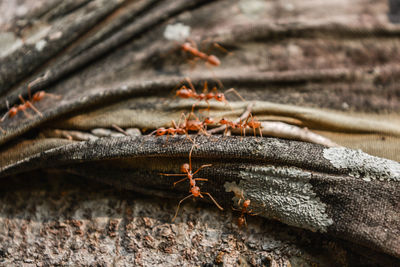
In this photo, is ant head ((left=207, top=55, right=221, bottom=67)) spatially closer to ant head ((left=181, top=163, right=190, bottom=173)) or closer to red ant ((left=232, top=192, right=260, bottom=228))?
ant head ((left=181, top=163, right=190, bottom=173))

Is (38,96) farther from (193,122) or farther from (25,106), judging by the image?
(193,122)

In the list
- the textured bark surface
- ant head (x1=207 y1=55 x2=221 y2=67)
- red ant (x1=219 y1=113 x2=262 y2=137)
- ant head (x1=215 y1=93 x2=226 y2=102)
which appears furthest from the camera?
ant head (x1=207 y1=55 x2=221 y2=67)

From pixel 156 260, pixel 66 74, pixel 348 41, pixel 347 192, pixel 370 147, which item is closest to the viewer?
pixel 347 192

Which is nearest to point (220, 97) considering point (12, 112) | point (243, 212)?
point (243, 212)

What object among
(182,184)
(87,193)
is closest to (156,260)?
(182,184)

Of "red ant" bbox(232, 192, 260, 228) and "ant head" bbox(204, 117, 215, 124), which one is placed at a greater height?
"ant head" bbox(204, 117, 215, 124)

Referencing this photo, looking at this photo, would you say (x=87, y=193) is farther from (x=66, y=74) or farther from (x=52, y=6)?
(x=52, y=6)

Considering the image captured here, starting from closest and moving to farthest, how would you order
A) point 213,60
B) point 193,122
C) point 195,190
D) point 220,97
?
point 195,190, point 193,122, point 220,97, point 213,60

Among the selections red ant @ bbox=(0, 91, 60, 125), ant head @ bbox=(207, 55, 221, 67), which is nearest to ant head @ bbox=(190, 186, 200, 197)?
ant head @ bbox=(207, 55, 221, 67)
